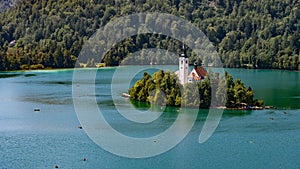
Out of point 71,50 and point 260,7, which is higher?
point 260,7

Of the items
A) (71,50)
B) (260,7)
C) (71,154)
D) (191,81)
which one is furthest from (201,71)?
(260,7)

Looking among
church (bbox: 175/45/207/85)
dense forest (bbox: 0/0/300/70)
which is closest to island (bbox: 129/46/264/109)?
church (bbox: 175/45/207/85)

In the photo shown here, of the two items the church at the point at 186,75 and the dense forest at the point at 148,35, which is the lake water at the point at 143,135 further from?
the dense forest at the point at 148,35

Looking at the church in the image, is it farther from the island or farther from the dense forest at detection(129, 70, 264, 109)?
the dense forest at detection(129, 70, 264, 109)

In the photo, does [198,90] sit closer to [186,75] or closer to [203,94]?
[203,94]

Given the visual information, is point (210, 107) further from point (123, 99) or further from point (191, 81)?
point (123, 99)

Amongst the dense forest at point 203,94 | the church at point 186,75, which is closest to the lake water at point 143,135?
the dense forest at point 203,94

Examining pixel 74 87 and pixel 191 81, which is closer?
pixel 191 81
